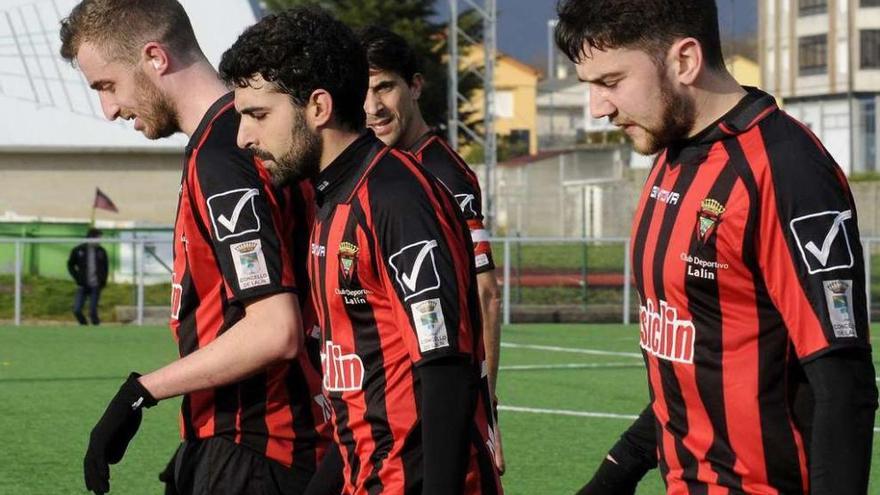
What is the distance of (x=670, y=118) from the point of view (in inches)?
140

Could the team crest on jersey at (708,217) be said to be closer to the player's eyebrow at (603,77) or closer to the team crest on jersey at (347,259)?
the player's eyebrow at (603,77)

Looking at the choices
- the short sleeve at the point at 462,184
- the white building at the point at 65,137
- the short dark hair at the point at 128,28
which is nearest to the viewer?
the short dark hair at the point at 128,28

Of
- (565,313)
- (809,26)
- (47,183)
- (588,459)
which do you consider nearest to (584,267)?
(565,313)

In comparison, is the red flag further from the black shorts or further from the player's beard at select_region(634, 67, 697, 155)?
the player's beard at select_region(634, 67, 697, 155)

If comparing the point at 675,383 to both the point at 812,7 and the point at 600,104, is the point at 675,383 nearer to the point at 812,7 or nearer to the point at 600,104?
the point at 600,104

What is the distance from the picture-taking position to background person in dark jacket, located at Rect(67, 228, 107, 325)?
2358cm

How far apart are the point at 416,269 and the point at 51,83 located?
40255 mm

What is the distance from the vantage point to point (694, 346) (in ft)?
11.8

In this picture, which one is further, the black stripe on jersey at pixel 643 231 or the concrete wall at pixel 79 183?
the concrete wall at pixel 79 183

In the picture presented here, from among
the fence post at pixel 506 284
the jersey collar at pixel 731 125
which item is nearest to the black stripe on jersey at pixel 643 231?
the jersey collar at pixel 731 125

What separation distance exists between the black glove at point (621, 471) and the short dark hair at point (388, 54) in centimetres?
182

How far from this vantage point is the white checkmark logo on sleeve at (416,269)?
11.9ft

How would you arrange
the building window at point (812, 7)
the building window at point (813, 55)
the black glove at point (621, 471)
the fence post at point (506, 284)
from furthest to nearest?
the building window at point (812, 7) < the building window at point (813, 55) < the fence post at point (506, 284) < the black glove at point (621, 471)

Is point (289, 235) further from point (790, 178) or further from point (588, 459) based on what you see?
point (588, 459)
